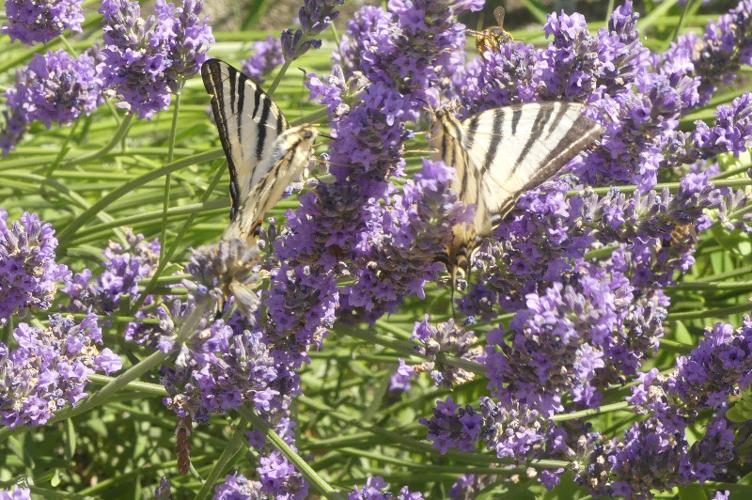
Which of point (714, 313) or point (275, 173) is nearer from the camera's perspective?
point (275, 173)

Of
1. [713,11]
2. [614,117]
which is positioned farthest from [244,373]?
[713,11]

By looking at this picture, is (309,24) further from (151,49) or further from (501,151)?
(501,151)

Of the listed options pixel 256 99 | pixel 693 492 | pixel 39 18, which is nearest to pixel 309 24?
pixel 256 99

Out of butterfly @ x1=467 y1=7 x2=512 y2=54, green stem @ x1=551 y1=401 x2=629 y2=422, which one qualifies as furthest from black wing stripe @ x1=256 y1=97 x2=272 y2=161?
green stem @ x1=551 y1=401 x2=629 y2=422

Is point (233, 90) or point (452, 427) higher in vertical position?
point (233, 90)

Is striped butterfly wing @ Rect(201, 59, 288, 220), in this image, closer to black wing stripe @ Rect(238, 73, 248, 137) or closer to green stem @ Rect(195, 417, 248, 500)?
black wing stripe @ Rect(238, 73, 248, 137)

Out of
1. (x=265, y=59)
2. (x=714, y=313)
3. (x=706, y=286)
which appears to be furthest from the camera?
(x=265, y=59)
